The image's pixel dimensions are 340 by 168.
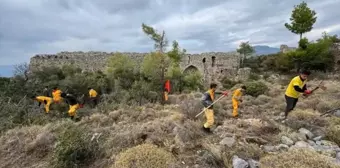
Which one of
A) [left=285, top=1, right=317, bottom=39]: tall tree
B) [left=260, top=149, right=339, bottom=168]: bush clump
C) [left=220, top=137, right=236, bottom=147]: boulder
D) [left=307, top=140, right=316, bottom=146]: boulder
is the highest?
[left=285, top=1, right=317, bottom=39]: tall tree

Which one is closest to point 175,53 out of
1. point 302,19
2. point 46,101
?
point 302,19

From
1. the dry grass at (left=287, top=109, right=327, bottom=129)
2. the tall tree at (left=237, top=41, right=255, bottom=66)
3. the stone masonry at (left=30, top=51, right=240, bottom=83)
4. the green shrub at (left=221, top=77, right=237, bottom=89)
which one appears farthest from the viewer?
the tall tree at (left=237, top=41, right=255, bottom=66)

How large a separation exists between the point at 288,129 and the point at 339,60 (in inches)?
955

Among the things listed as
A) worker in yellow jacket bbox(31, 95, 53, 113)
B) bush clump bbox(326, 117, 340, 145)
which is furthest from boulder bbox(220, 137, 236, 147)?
worker in yellow jacket bbox(31, 95, 53, 113)

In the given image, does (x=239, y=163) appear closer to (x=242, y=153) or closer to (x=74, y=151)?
(x=242, y=153)

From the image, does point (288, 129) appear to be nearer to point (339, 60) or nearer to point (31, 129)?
point (31, 129)

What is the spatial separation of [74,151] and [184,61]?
85.2 feet

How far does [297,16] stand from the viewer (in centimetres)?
2536

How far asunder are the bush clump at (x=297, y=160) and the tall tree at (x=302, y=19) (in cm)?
2378

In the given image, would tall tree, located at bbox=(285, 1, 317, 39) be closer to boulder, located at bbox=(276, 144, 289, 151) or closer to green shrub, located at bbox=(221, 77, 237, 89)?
green shrub, located at bbox=(221, 77, 237, 89)

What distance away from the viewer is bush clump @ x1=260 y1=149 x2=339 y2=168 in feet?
13.5

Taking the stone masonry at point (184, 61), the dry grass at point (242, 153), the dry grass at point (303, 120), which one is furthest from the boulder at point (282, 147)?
the stone masonry at point (184, 61)

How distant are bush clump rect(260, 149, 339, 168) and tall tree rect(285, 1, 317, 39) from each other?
2378cm

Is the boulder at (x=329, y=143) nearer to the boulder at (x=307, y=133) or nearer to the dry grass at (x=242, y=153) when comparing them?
the boulder at (x=307, y=133)
